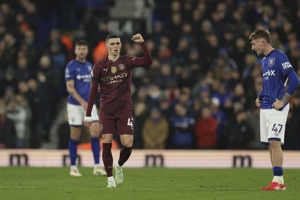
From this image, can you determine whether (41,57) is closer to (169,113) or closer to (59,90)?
(59,90)

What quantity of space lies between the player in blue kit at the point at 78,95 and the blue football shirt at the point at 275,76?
4.97 metres

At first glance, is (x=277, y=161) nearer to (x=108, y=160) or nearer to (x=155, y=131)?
(x=108, y=160)

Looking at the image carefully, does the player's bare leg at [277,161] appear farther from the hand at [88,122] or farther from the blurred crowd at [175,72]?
the blurred crowd at [175,72]

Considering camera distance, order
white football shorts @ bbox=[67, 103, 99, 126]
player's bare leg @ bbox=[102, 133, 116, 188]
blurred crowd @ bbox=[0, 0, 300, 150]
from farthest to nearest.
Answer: blurred crowd @ bbox=[0, 0, 300, 150]
white football shorts @ bbox=[67, 103, 99, 126]
player's bare leg @ bbox=[102, 133, 116, 188]

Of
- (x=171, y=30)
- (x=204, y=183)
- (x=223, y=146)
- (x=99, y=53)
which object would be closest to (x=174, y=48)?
(x=171, y=30)

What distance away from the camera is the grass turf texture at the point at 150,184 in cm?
1287

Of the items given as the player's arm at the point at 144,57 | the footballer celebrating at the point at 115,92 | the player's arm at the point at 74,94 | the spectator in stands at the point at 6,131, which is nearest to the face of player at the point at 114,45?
the footballer celebrating at the point at 115,92

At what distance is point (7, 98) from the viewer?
81.2 feet

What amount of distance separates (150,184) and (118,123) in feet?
5.38

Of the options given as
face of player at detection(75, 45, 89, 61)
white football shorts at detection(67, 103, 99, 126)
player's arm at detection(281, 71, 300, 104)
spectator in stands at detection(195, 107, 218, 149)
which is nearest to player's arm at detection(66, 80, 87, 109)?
white football shorts at detection(67, 103, 99, 126)

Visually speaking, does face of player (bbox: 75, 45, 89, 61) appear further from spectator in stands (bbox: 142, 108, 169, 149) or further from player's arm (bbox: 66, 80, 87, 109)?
spectator in stands (bbox: 142, 108, 169, 149)

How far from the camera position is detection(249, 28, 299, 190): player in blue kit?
1376 cm

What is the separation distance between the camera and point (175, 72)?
25.6 metres

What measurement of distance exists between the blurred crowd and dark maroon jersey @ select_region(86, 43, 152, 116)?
9016mm
